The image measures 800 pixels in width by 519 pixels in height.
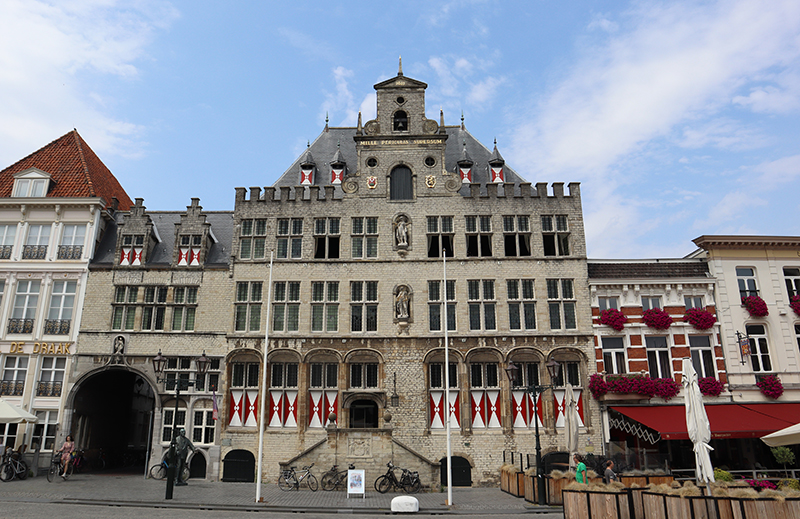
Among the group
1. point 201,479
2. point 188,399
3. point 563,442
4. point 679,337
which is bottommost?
point 201,479

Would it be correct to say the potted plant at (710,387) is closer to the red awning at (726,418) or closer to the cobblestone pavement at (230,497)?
the red awning at (726,418)

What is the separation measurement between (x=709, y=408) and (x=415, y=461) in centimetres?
1402

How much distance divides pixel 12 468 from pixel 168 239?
12.9 m

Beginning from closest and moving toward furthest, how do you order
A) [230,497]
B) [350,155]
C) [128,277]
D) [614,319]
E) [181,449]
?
[230,497] → [181,449] → [614,319] → [128,277] → [350,155]

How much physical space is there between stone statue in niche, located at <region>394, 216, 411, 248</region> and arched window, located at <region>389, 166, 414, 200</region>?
137 centimetres

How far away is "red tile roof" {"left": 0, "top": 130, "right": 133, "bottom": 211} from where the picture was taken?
98.5 feet

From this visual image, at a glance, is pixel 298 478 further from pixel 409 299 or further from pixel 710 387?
pixel 710 387

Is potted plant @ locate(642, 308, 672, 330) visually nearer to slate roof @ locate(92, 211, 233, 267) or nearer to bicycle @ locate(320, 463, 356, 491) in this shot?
bicycle @ locate(320, 463, 356, 491)

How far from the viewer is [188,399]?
26.7m

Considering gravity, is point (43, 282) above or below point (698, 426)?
above

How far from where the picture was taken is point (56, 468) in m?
24.6

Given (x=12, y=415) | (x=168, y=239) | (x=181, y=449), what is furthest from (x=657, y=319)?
(x=12, y=415)

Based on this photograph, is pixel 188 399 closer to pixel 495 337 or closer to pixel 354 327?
pixel 354 327

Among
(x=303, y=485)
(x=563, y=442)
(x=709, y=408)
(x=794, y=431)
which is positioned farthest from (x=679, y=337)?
(x=303, y=485)
